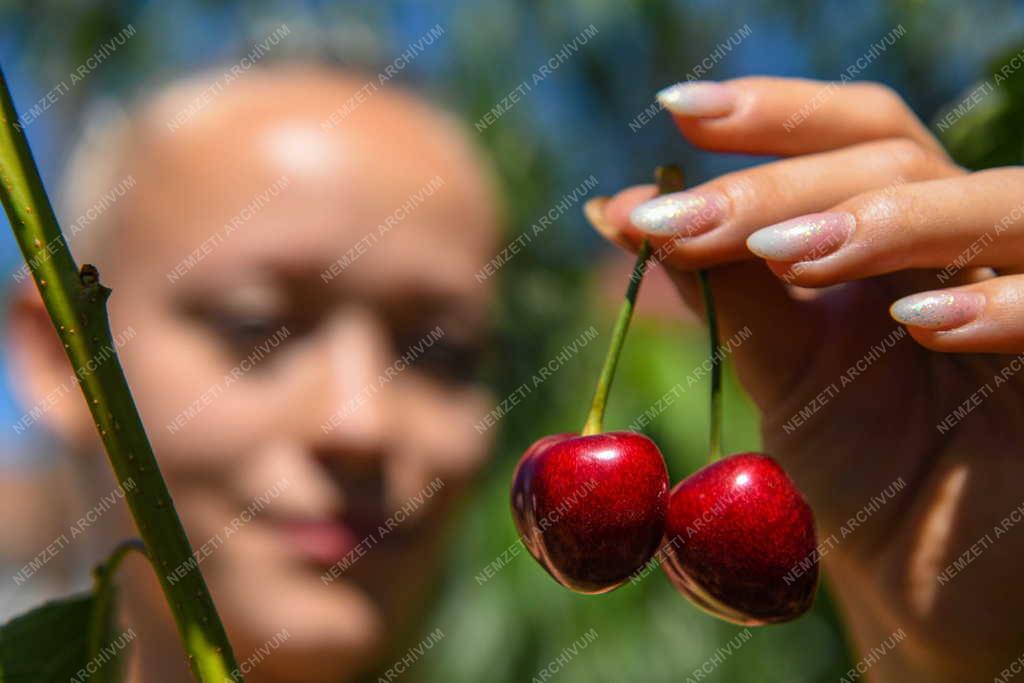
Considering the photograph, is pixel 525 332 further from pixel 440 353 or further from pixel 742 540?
pixel 742 540

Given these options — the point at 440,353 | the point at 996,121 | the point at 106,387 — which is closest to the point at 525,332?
the point at 440,353

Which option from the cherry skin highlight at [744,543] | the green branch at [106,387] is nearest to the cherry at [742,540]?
the cherry skin highlight at [744,543]

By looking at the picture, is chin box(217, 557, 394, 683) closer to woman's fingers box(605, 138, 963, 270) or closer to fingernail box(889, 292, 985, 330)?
woman's fingers box(605, 138, 963, 270)

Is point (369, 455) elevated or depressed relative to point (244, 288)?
depressed

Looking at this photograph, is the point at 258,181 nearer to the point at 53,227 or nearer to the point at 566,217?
the point at 53,227

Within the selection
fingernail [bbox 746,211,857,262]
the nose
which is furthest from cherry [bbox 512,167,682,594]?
the nose

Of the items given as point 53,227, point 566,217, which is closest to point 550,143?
point 566,217
